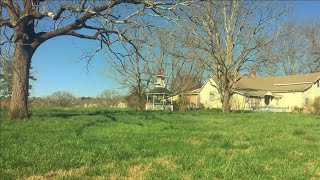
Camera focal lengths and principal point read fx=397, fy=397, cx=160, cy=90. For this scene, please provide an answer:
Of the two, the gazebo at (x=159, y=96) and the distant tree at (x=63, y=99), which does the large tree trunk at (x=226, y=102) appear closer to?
the gazebo at (x=159, y=96)

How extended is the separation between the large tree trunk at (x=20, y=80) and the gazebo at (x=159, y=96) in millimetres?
28846

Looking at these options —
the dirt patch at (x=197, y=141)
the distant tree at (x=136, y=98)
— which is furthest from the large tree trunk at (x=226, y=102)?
the dirt patch at (x=197, y=141)

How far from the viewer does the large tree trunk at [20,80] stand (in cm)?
1691

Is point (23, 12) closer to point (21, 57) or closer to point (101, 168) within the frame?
point (21, 57)

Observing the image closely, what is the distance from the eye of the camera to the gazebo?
46362mm

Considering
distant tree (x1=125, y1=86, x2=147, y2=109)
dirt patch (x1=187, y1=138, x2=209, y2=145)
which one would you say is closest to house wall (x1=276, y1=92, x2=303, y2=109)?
distant tree (x1=125, y1=86, x2=147, y2=109)

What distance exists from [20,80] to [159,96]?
33795 millimetres

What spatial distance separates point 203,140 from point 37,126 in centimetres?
647

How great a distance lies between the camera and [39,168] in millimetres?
6391

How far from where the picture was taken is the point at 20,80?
17000 millimetres

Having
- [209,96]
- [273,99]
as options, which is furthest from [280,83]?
[209,96]

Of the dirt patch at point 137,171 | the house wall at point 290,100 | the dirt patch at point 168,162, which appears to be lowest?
the dirt patch at point 137,171

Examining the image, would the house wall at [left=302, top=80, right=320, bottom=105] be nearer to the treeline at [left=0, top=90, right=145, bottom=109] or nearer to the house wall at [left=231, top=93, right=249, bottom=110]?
the house wall at [left=231, top=93, right=249, bottom=110]

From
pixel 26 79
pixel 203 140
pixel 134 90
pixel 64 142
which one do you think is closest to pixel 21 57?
pixel 26 79
